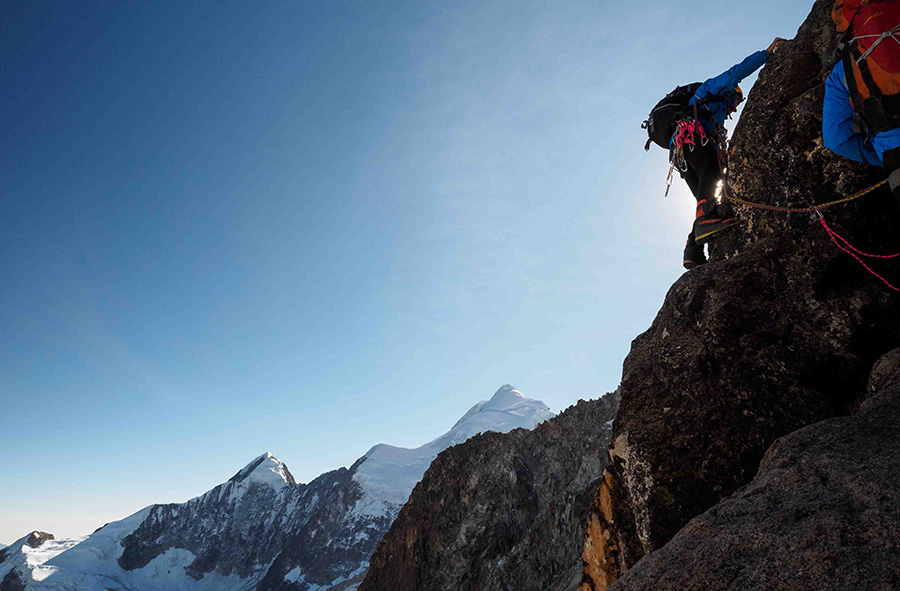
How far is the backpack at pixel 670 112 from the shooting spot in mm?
8570

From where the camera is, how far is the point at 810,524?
2.63 meters

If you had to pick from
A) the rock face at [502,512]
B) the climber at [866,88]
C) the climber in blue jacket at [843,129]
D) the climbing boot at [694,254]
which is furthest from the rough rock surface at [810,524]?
the rock face at [502,512]

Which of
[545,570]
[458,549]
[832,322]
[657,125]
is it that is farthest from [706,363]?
[458,549]

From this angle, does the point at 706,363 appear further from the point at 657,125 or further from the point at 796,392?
the point at 657,125

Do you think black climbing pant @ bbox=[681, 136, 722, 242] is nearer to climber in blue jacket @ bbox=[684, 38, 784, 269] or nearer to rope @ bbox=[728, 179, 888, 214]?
climber in blue jacket @ bbox=[684, 38, 784, 269]

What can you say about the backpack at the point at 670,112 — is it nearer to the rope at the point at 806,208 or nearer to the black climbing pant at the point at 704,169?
the black climbing pant at the point at 704,169

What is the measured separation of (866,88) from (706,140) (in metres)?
3.79

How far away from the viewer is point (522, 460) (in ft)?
124

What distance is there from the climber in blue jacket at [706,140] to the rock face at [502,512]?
72.7 feet

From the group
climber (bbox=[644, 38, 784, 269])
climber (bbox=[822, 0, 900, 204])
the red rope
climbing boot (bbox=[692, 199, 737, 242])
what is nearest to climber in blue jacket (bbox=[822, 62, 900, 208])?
climber (bbox=[822, 0, 900, 204])

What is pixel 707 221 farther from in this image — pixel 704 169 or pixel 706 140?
pixel 706 140

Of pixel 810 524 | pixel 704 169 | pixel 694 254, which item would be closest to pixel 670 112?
pixel 704 169

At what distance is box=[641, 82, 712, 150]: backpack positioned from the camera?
8.57 m

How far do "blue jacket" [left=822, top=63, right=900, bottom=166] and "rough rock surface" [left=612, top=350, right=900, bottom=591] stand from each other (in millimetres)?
2483
